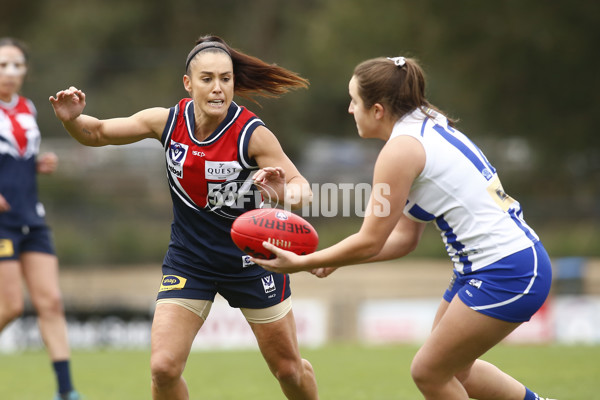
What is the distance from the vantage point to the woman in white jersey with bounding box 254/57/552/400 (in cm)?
→ 351

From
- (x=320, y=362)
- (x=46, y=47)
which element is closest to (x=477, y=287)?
(x=320, y=362)

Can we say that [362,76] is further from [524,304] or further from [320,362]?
[320,362]

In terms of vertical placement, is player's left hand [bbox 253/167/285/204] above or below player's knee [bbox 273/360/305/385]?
above

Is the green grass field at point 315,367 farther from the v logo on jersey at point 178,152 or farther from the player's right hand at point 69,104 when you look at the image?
the player's right hand at point 69,104

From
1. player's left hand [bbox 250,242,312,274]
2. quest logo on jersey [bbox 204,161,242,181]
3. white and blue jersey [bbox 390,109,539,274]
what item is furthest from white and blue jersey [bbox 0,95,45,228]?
white and blue jersey [bbox 390,109,539,274]

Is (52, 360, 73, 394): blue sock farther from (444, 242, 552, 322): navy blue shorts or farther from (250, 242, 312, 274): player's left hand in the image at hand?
(444, 242, 552, 322): navy blue shorts

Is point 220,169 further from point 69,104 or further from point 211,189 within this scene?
point 69,104

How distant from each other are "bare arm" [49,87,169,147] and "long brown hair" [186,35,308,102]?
44 centimetres

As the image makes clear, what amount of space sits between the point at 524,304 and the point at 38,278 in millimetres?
3784

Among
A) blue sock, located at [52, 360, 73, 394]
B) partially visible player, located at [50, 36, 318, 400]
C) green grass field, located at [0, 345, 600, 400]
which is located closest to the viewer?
partially visible player, located at [50, 36, 318, 400]

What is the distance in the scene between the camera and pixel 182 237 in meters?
4.31

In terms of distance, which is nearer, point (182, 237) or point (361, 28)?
point (182, 237)

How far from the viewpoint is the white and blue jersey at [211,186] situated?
4180 mm

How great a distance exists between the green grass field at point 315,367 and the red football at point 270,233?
2.82 m
